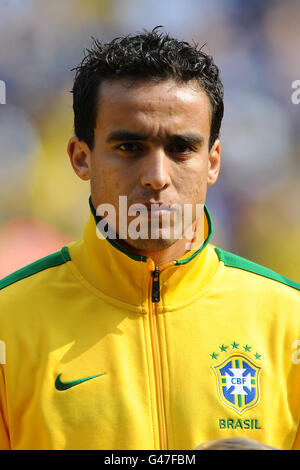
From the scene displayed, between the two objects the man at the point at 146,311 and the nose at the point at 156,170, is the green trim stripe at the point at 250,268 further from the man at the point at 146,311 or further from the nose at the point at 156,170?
the nose at the point at 156,170

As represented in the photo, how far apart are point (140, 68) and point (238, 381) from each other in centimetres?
87

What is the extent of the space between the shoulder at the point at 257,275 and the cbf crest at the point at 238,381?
228mm

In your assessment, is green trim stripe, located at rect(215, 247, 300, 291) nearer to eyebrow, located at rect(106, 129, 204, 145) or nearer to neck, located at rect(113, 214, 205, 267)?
neck, located at rect(113, 214, 205, 267)

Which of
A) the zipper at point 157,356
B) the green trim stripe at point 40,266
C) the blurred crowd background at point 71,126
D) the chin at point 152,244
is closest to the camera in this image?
the zipper at point 157,356

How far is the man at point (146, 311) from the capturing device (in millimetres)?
1688

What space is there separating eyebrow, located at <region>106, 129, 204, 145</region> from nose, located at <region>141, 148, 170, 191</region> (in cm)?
4

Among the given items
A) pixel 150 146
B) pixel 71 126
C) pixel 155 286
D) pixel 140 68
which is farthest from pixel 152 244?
pixel 71 126

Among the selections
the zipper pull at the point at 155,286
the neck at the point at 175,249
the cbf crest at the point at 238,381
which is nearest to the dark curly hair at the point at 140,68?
the neck at the point at 175,249

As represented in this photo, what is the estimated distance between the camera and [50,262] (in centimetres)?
193

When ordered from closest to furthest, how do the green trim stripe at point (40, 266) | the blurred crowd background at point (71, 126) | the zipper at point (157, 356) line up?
the zipper at point (157, 356) → the green trim stripe at point (40, 266) → the blurred crowd background at point (71, 126)

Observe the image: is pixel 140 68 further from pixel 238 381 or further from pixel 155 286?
pixel 238 381

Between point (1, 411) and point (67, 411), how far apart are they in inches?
6.9

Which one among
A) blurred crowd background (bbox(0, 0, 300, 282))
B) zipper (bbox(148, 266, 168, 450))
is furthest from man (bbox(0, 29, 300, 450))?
blurred crowd background (bbox(0, 0, 300, 282))
